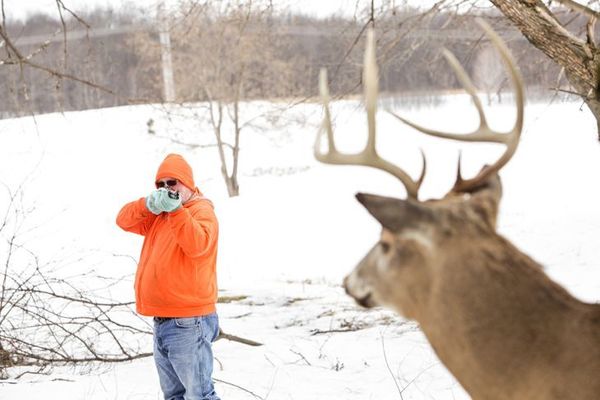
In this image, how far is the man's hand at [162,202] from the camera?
336 cm

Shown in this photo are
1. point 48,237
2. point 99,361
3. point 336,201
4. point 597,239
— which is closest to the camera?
point 99,361

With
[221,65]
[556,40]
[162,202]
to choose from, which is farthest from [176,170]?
[221,65]

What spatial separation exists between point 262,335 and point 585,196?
12.1 meters

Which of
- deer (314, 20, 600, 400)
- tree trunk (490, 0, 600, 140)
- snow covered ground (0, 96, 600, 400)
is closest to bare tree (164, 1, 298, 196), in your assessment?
snow covered ground (0, 96, 600, 400)

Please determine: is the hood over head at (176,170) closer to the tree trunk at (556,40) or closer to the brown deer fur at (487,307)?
the brown deer fur at (487,307)

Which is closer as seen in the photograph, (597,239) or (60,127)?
(597,239)

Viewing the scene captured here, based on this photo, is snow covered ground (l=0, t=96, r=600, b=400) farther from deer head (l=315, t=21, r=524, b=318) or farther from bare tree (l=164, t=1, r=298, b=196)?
deer head (l=315, t=21, r=524, b=318)

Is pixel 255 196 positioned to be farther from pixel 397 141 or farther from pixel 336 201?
pixel 397 141

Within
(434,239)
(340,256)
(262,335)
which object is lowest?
(340,256)

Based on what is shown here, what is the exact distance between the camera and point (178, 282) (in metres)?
3.51

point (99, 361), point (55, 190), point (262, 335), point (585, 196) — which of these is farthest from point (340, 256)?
point (55, 190)

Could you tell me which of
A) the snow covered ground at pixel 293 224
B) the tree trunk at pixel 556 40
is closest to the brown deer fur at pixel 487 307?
the snow covered ground at pixel 293 224

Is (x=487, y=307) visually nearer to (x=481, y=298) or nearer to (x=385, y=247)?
(x=481, y=298)

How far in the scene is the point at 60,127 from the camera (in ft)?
89.7
